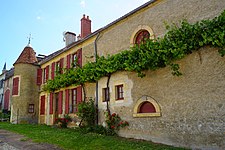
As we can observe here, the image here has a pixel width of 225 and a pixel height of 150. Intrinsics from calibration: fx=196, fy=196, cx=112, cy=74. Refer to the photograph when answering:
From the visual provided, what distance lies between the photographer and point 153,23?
8.66 meters

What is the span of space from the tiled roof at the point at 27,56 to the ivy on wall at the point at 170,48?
33.6 ft

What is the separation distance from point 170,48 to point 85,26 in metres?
9.97

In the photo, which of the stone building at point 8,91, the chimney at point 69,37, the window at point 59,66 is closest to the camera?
the window at point 59,66

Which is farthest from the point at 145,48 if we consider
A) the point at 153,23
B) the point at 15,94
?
the point at 15,94

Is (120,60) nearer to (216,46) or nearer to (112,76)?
(112,76)

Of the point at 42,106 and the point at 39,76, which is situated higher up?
the point at 39,76

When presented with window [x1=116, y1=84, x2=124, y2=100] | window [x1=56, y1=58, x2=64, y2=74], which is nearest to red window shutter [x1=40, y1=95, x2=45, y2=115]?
window [x1=56, y1=58, x2=64, y2=74]

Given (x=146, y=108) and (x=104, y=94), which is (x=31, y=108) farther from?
(x=146, y=108)

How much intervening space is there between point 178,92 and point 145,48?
7.19 feet

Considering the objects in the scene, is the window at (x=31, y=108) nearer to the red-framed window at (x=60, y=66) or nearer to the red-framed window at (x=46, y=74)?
the red-framed window at (x=46, y=74)

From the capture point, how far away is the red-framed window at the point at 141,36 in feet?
29.7

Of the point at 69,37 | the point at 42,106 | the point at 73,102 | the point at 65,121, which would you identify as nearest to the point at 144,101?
the point at 73,102

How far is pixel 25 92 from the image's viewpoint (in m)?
17.2

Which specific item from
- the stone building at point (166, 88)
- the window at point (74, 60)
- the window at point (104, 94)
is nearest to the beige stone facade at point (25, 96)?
the window at point (74, 60)
